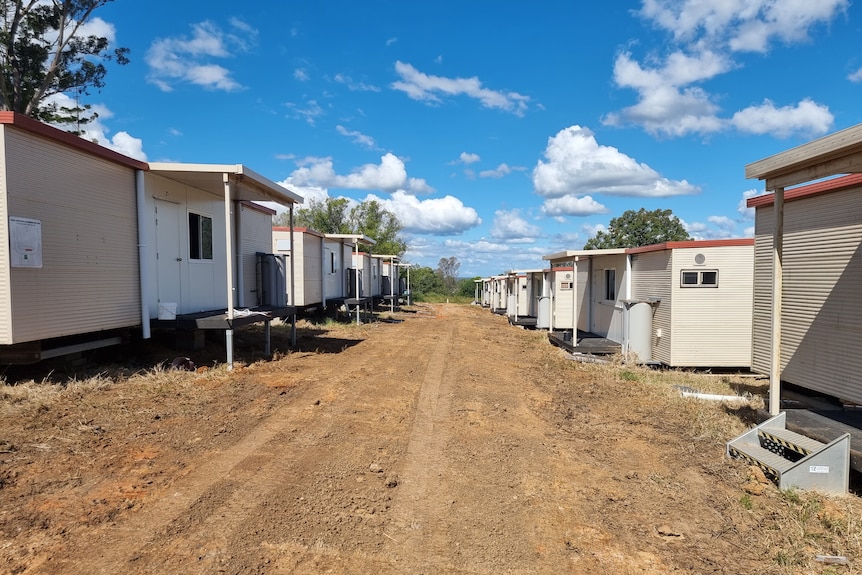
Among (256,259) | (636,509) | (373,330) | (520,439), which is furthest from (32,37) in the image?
(636,509)

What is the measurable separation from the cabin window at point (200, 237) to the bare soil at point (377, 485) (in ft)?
9.81

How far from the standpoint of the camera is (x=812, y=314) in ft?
21.4

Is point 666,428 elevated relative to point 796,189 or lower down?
lower down

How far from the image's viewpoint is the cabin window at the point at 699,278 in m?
11.0

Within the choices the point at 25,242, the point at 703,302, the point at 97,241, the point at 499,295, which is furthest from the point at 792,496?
the point at 499,295

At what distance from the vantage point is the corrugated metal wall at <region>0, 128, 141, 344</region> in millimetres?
6371

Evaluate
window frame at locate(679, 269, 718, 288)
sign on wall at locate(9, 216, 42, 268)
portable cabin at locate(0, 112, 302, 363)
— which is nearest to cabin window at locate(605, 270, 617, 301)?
window frame at locate(679, 269, 718, 288)

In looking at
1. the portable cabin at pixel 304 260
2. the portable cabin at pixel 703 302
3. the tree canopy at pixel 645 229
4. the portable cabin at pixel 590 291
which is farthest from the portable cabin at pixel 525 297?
the tree canopy at pixel 645 229

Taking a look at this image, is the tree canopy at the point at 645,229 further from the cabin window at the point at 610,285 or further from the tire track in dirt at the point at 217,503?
the tire track in dirt at the point at 217,503

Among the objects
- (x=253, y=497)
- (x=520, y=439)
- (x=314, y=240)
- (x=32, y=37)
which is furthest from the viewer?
(x=32, y=37)

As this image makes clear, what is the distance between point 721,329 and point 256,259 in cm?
1072

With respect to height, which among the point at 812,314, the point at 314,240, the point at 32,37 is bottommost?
the point at 812,314

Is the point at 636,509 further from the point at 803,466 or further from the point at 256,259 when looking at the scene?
the point at 256,259

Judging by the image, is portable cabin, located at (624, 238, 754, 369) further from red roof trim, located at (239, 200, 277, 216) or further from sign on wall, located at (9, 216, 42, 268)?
sign on wall, located at (9, 216, 42, 268)
